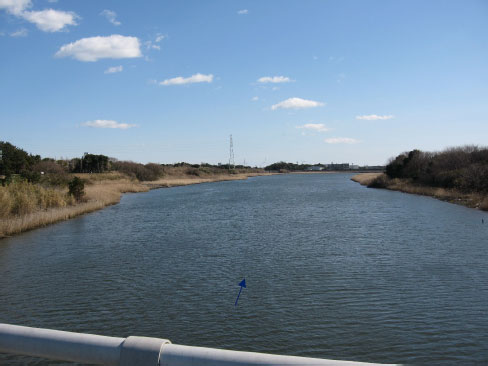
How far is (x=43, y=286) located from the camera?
1488cm

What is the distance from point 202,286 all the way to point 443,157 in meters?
55.6

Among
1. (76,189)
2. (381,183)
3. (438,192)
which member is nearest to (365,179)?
(381,183)

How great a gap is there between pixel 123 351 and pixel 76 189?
137ft

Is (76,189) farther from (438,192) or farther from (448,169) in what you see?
(448,169)

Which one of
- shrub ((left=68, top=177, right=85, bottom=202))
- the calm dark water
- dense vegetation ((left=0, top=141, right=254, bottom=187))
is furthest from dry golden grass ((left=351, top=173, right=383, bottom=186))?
the calm dark water

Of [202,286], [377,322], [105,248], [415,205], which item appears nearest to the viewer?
[377,322]

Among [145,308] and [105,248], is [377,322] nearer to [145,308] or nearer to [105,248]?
[145,308]

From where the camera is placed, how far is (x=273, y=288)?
1409cm

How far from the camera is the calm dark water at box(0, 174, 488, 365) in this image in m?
10.0

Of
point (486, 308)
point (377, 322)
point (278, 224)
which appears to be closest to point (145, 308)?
point (377, 322)

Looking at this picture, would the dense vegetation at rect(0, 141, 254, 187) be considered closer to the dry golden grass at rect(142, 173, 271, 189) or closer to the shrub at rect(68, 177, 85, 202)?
the shrub at rect(68, 177, 85, 202)

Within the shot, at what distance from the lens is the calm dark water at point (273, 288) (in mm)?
10000

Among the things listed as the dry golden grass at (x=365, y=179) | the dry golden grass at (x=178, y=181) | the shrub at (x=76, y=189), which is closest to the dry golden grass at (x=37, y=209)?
the shrub at (x=76, y=189)

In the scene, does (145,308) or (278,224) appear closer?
(145,308)
